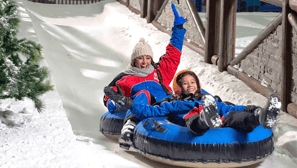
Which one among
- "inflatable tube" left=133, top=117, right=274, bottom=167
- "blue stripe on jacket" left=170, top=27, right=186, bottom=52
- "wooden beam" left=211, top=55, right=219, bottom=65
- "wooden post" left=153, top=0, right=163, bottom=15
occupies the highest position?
"blue stripe on jacket" left=170, top=27, right=186, bottom=52

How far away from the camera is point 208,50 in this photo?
223 inches

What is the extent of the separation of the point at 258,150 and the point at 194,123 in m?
0.51

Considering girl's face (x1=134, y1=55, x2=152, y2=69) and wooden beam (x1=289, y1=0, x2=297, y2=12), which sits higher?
wooden beam (x1=289, y1=0, x2=297, y2=12)

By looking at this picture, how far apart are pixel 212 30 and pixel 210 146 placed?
10.9ft

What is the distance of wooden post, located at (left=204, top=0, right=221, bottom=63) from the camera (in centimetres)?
557

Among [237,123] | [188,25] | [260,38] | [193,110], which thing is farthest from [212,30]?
[237,123]

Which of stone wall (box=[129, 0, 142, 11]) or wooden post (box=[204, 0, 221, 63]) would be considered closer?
wooden post (box=[204, 0, 221, 63])

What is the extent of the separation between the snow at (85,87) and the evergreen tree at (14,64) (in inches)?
14.2

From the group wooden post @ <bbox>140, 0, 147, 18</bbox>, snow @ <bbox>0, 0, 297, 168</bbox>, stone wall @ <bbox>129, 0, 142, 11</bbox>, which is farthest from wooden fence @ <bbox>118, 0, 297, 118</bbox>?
stone wall @ <bbox>129, 0, 142, 11</bbox>

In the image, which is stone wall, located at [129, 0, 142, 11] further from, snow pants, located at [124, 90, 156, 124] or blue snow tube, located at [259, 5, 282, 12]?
snow pants, located at [124, 90, 156, 124]

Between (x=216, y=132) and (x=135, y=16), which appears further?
(x=135, y=16)

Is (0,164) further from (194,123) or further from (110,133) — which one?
(194,123)

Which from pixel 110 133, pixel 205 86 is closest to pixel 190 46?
pixel 205 86

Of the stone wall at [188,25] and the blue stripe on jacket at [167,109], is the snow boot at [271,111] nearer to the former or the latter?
the blue stripe on jacket at [167,109]
